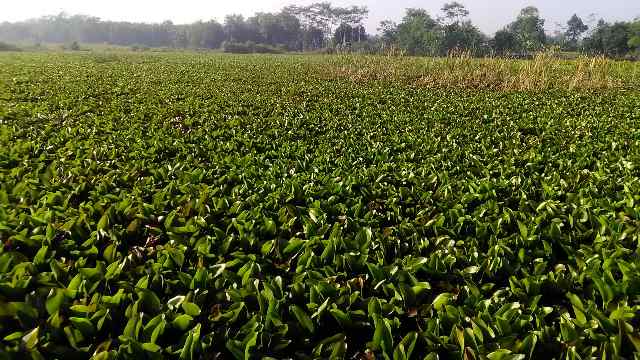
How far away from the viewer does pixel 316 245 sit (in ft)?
9.54

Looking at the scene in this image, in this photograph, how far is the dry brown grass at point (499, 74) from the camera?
1458 centimetres

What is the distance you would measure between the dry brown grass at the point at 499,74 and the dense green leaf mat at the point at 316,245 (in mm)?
9396

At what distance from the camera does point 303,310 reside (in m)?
2.25

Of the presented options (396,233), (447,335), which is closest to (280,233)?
(396,233)

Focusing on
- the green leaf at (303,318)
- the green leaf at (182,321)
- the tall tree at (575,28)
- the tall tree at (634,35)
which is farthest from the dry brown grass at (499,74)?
the tall tree at (575,28)

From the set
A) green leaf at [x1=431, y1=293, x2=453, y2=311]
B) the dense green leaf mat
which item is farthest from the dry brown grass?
green leaf at [x1=431, y1=293, x2=453, y2=311]

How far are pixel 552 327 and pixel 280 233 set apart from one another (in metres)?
1.88

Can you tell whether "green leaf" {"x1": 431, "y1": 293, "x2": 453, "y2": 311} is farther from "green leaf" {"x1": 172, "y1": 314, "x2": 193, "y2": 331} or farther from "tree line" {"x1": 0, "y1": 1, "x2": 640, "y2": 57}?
"tree line" {"x1": 0, "y1": 1, "x2": 640, "y2": 57}

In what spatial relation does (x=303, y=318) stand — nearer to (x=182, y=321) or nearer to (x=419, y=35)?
(x=182, y=321)

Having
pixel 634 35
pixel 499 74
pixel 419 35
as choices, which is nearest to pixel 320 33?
pixel 419 35

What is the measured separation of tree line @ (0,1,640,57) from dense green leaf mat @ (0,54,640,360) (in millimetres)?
59642

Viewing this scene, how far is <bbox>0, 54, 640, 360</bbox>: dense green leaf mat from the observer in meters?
2.00

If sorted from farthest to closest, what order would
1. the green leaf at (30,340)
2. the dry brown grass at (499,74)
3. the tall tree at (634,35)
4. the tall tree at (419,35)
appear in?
1. the tall tree at (419,35)
2. the tall tree at (634,35)
3. the dry brown grass at (499,74)
4. the green leaf at (30,340)

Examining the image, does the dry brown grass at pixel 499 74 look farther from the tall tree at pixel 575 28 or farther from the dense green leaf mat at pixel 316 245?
the tall tree at pixel 575 28
